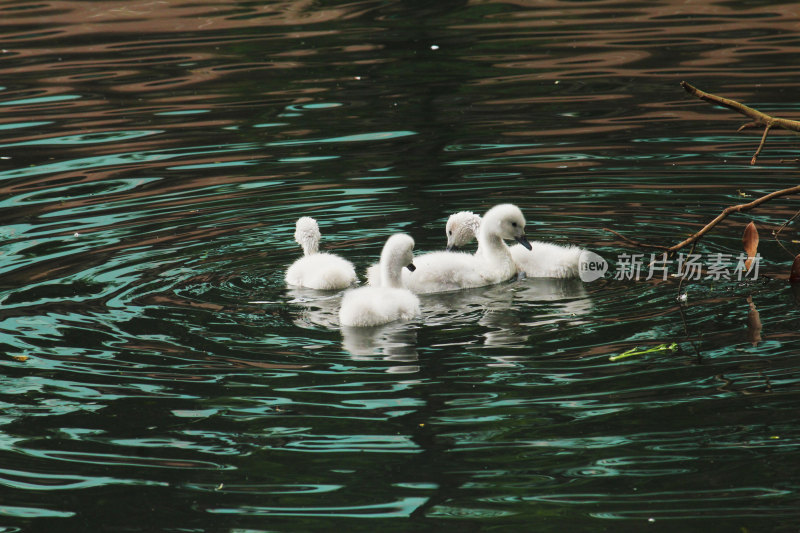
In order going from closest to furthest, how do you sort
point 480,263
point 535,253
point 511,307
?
point 511,307
point 480,263
point 535,253

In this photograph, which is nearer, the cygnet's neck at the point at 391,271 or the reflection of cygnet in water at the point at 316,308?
the reflection of cygnet in water at the point at 316,308

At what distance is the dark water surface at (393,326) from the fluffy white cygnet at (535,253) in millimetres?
280

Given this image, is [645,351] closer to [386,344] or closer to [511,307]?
[511,307]

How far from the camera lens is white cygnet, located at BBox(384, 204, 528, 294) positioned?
27.7 feet

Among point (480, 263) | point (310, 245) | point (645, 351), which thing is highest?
point (310, 245)

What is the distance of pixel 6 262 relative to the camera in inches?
371

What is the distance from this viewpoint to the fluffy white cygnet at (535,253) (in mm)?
8578

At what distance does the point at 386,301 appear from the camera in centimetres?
752

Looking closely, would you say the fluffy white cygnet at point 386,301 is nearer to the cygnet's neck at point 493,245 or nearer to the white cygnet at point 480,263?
the white cygnet at point 480,263

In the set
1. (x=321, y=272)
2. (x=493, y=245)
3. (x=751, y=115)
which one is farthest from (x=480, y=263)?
(x=751, y=115)

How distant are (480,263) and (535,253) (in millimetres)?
439

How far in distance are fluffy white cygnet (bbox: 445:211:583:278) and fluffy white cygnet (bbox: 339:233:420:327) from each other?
123 cm

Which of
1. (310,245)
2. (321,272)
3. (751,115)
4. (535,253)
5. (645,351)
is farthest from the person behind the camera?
(310,245)

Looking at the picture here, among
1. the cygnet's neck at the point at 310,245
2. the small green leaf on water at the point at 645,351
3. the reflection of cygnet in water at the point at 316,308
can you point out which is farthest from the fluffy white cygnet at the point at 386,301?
the small green leaf on water at the point at 645,351
